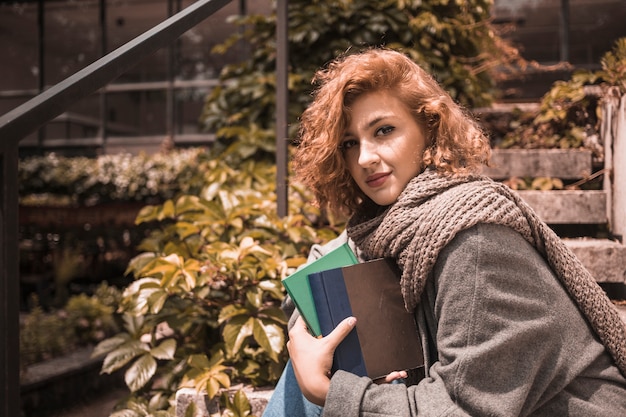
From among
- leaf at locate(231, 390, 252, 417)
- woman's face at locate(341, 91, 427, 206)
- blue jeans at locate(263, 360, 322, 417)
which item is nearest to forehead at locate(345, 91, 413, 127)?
woman's face at locate(341, 91, 427, 206)

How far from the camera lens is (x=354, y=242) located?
1.42 meters

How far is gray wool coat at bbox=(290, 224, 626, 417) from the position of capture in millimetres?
1069

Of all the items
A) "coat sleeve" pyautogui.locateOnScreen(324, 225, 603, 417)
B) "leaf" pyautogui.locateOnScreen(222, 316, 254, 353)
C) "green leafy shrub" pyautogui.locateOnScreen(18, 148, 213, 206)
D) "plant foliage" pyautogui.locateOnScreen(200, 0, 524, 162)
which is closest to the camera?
"coat sleeve" pyautogui.locateOnScreen(324, 225, 603, 417)

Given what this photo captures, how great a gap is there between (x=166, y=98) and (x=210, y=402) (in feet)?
24.8

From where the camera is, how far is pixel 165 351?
→ 2100 millimetres

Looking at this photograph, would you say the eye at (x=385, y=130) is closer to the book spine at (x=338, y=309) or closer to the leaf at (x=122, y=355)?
the book spine at (x=338, y=309)

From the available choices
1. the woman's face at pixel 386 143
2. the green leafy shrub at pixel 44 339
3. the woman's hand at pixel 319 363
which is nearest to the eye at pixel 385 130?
the woman's face at pixel 386 143

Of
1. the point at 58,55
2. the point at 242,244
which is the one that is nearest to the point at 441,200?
the point at 242,244

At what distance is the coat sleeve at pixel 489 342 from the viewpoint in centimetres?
107

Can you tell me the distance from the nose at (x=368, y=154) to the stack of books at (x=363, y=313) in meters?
0.23

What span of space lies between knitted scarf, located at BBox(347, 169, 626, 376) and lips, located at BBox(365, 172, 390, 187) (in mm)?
74

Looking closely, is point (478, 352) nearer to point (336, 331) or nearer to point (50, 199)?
point (336, 331)

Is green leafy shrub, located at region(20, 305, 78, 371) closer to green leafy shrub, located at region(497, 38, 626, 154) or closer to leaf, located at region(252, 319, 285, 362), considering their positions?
leaf, located at region(252, 319, 285, 362)

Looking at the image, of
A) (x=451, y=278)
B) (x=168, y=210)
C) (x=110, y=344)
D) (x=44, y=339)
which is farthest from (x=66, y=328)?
(x=451, y=278)
